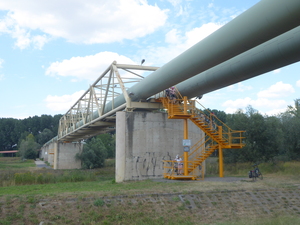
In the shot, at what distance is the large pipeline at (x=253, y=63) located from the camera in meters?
11.8

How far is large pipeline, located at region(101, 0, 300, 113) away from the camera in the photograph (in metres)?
8.74

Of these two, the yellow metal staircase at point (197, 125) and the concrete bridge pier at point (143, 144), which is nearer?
the yellow metal staircase at point (197, 125)

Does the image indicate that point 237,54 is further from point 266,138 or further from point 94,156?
point 94,156

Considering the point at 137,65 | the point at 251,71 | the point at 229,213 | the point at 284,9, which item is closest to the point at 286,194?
the point at 229,213

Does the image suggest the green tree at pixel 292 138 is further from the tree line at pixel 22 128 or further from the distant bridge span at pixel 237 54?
the tree line at pixel 22 128

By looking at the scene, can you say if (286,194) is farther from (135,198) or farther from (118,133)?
(118,133)

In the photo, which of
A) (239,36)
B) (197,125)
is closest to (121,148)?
(197,125)

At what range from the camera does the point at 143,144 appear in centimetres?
2039

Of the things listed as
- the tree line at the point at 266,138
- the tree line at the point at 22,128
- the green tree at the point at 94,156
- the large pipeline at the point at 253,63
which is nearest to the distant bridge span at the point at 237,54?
the large pipeline at the point at 253,63

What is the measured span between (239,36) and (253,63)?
12.1 feet

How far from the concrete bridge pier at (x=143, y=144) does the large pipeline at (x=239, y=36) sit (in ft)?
17.2

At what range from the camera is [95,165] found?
47.8 m

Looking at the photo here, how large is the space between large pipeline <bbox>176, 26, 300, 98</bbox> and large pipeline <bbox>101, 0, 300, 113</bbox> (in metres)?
2.04

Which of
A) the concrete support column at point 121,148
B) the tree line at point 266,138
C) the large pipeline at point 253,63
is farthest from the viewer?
the tree line at point 266,138
